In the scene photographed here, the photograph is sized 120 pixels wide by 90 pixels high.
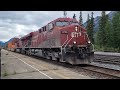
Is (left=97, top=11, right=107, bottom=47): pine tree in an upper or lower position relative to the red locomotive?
upper

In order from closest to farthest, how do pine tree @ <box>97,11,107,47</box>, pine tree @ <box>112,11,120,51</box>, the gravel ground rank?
the gravel ground, pine tree @ <box>112,11,120,51</box>, pine tree @ <box>97,11,107,47</box>

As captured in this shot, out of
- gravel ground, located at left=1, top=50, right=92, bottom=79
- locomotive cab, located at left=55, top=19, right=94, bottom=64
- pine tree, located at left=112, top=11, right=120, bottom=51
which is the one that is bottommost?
gravel ground, located at left=1, top=50, right=92, bottom=79

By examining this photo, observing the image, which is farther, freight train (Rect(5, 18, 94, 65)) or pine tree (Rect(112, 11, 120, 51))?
pine tree (Rect(112, 11, 120, 51))

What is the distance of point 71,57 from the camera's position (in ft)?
59.1

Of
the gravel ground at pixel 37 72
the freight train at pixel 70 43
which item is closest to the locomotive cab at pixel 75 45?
the freight train at pixel 70 43

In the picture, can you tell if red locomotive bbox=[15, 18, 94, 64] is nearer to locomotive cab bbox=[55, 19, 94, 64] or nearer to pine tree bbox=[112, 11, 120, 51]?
locomotive cab bbox=[55, 19, 94, 64]

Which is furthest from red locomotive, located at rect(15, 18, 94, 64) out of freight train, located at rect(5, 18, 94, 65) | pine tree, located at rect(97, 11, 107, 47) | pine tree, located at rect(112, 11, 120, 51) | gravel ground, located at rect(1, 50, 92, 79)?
pine tree, located at rect(97, 11, 107, 47)

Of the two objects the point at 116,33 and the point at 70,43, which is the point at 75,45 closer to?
the point at 70,43

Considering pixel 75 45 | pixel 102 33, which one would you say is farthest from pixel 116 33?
pixel 75 45

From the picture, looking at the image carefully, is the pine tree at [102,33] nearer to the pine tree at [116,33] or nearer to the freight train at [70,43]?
the pine tree at [116,33]

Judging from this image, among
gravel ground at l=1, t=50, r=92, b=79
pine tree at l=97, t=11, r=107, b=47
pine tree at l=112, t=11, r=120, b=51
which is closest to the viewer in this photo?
gravel ground at l=1, t=50, r=92, b=79
